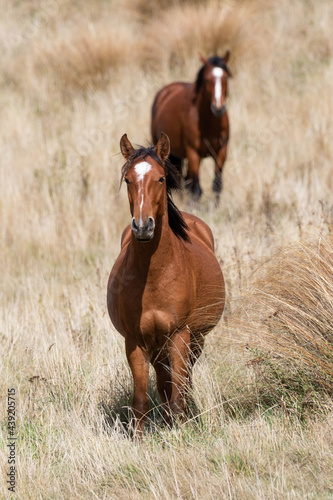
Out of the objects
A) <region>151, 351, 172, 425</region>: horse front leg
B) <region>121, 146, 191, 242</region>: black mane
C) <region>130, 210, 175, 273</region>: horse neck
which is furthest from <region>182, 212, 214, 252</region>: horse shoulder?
<region>151, 351, 172, 425</region>: horse front leg

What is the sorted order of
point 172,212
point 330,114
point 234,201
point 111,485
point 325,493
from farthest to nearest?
point 330,114, point 234,201, point 172,212, point 111,485, point 325,493

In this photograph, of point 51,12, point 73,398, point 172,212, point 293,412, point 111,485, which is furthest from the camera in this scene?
point 51,12

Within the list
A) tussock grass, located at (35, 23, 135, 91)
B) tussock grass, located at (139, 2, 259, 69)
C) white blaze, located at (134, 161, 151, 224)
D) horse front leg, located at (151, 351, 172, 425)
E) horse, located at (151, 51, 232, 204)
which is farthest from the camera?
tussock grass, located at (35, 23, 135, 91)

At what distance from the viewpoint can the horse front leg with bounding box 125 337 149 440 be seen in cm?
399

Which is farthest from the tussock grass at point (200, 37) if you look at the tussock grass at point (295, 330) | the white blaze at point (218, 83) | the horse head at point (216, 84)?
the tussock grass at point (295, 330)

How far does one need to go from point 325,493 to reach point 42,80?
12077mm

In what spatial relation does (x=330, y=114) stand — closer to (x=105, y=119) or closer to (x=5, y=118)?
(x=105, y=119)

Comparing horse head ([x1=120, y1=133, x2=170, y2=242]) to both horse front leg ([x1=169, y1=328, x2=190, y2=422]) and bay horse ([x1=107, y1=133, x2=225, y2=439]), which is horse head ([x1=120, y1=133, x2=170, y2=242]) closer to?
bay horse ([x1=107, y1=133, x2=225, y2=439])

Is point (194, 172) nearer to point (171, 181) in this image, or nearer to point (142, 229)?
point (171, 181)

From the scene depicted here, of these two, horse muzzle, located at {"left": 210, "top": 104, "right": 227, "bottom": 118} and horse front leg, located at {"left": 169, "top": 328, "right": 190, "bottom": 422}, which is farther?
horse muzzle, located at {"left": 210, "top": 104, "right": 227, "bottom": 118}

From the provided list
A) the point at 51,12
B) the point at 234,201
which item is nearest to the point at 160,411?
the point at 234,201

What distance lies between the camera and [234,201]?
28.6 feet

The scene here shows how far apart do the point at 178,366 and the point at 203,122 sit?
5.68 meters

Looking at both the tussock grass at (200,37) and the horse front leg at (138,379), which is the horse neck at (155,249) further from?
the tussock grass at (200,37)
